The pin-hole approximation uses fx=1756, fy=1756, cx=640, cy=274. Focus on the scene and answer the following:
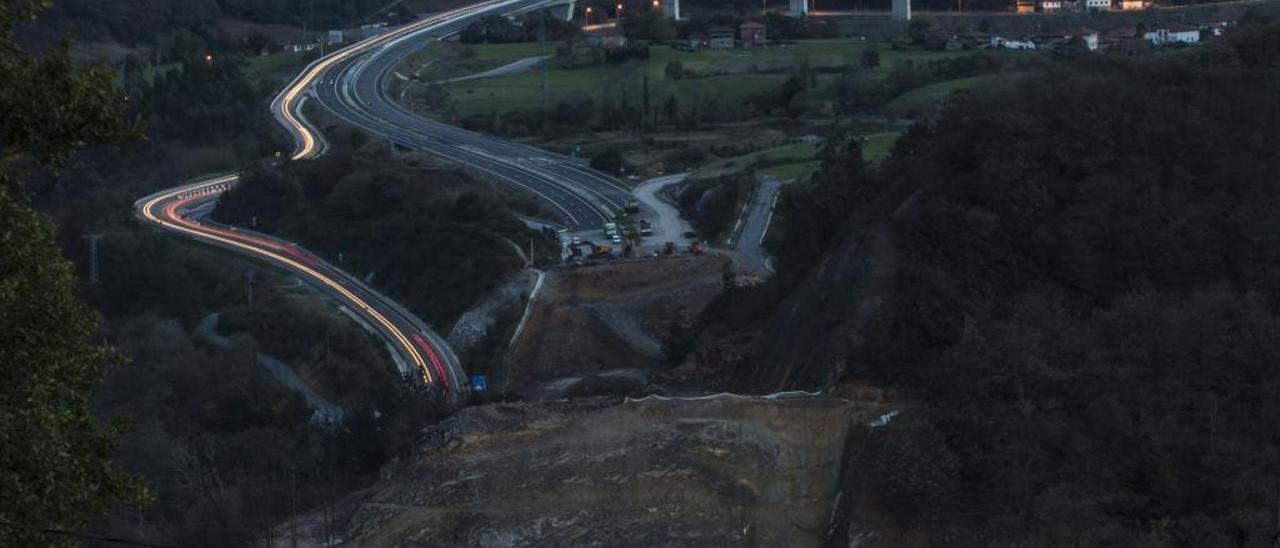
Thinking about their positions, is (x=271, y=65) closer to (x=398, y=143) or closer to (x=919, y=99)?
(x=398, y=143)

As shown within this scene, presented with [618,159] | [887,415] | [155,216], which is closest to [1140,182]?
[887,415]

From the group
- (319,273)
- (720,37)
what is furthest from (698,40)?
(319,273)

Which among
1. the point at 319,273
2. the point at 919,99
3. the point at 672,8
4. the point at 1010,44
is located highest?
the point at 672,8

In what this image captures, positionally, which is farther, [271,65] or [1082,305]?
[271,65]

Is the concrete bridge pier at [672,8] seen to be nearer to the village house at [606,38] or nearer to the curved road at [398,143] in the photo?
the village house at [606,38]

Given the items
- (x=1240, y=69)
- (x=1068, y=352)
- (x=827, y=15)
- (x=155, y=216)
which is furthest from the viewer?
(x=827, y=15)

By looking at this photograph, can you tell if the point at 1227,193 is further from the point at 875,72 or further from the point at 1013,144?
the point at 875,72

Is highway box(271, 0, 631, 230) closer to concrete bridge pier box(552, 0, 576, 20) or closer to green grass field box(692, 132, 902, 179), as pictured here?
concrete bridge pier box(552, 0, 576, 20)
